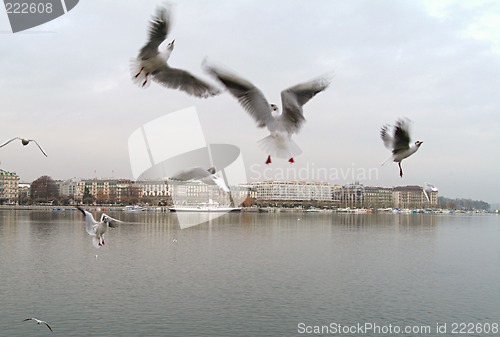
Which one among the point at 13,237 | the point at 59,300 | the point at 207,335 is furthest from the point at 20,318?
the point at 13,237

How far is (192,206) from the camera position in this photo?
104m

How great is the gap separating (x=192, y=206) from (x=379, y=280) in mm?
80651

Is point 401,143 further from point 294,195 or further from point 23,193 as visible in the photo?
point 294,195

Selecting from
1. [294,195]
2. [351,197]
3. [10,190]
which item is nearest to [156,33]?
[10,190]

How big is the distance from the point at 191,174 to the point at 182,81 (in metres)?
3.08

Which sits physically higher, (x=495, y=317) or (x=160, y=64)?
(x=160, y=64)

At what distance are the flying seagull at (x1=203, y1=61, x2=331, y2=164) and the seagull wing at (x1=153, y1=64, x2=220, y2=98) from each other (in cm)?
54

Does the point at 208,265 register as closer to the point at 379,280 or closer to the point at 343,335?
the point at 379,280

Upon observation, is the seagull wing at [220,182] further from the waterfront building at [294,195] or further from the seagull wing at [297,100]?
the waterfront building at [294,195]

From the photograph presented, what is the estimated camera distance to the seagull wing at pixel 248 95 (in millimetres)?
3926

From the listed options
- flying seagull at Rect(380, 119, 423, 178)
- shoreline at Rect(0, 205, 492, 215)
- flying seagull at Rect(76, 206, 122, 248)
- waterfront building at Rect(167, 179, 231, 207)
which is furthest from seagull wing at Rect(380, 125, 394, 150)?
shoreline at Rect(0, 205, 492, 215)

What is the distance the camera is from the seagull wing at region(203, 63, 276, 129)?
12.9 feet

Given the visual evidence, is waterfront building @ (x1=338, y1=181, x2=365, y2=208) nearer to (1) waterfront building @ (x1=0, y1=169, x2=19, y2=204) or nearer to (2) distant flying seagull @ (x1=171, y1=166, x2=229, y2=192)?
(1) waterfront building @ (x1=0, y1=169, x2=19, y2=204)

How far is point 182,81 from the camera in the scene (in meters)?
4.98
